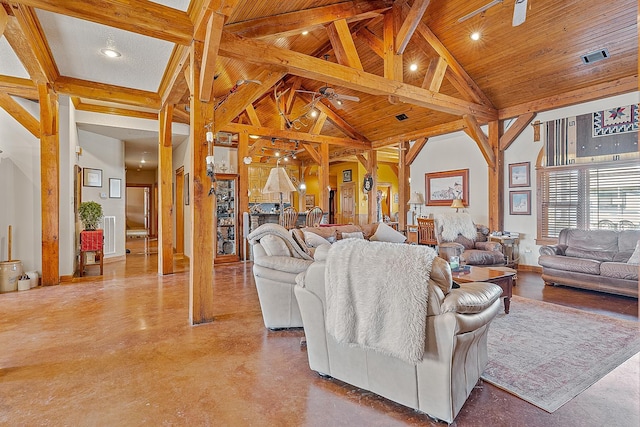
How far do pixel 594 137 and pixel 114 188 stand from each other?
30.7 ft

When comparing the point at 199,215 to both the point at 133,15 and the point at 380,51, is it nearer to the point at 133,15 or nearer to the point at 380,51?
the point at 133,15

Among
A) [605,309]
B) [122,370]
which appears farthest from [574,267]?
[122,370]

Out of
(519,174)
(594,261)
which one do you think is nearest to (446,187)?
(519,174)

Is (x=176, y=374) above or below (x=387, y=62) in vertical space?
below

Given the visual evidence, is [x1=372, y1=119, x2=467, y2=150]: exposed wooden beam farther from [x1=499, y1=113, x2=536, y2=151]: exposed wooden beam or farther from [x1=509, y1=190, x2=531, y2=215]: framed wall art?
[x1=509, y1=190, x2=531, y2=215]: framed wall art

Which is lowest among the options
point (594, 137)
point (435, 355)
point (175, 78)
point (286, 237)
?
point (435, 355)

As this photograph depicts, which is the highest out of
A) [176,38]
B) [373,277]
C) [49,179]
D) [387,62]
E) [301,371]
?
[387,62]

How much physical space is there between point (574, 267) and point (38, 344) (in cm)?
622

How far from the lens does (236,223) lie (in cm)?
726

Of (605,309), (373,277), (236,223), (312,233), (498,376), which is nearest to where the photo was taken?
(373,277)

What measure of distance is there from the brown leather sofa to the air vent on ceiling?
2591mm

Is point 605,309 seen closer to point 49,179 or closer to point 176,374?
point 176,374

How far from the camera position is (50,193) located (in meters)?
4.82

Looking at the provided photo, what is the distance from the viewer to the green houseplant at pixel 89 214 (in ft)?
18.3
